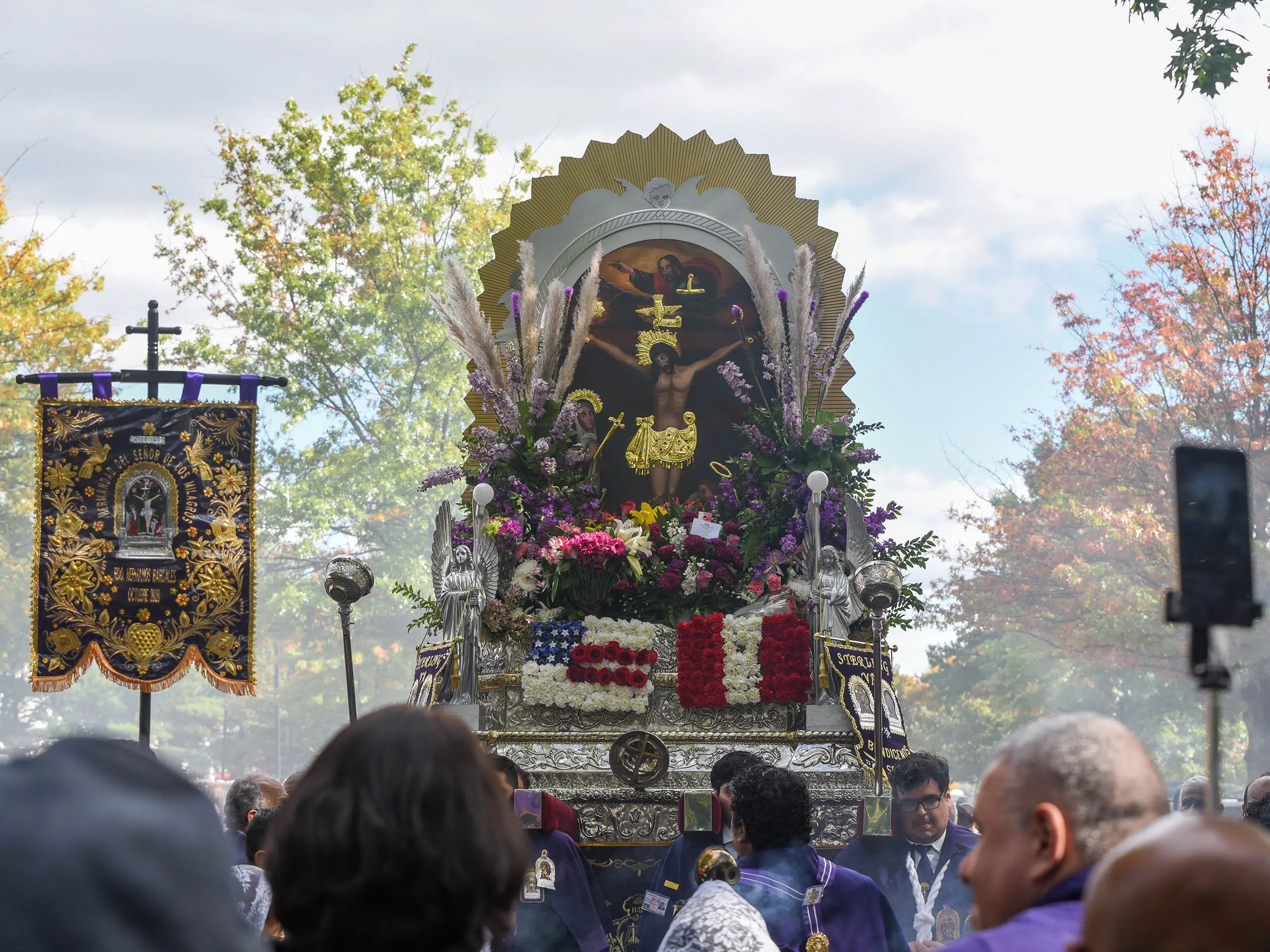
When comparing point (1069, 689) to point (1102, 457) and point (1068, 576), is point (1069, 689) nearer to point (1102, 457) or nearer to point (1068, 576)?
point (1068, 576)

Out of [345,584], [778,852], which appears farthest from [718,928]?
[345,584]

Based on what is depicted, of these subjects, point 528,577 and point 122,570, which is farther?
point 122,570

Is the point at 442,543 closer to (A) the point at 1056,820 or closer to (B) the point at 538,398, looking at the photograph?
(B) the point at 538,398

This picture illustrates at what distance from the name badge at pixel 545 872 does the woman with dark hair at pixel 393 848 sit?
5.53 meters

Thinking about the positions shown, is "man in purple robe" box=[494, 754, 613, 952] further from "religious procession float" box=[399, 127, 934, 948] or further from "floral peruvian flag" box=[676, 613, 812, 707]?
"floral peruvian flag" box=[676, 613, 812, 707]

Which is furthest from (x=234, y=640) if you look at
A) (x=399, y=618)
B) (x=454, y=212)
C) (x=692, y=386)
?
(x=399, y=618)

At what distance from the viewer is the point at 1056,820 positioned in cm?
243

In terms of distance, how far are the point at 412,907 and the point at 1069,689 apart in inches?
1350

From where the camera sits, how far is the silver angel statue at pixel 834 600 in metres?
10.5

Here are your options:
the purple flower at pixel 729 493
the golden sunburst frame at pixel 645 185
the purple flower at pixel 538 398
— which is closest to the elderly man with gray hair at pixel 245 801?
the purple flower at pixel 538 398

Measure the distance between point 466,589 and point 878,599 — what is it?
3311 millimetres

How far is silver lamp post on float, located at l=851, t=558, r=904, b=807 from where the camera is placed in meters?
9.53

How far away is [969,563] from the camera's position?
27094mm

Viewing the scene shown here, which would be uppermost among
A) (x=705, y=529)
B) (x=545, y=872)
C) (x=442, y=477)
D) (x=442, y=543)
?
(x=442, y=477)
